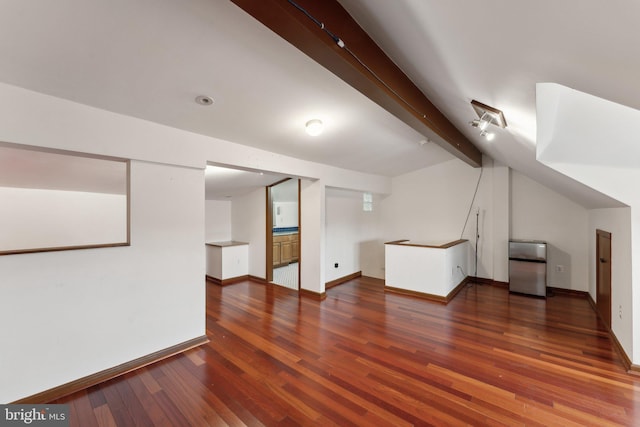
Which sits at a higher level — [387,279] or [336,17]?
[336,17]

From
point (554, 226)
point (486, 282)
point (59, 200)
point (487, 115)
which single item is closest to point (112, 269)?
point (59, 200)

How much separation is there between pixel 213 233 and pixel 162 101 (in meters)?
3.99

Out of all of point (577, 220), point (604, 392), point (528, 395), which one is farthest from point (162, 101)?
point (577, 220)

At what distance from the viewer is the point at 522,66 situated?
1.28 m

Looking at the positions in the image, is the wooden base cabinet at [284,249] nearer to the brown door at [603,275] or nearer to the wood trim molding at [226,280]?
the wood trim molding at [226,280]

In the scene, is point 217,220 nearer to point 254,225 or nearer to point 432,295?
point 254,225

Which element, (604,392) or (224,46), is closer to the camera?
(224,46)

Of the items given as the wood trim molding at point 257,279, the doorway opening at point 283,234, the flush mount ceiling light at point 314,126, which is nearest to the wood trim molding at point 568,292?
the doorway opening at point 283,234

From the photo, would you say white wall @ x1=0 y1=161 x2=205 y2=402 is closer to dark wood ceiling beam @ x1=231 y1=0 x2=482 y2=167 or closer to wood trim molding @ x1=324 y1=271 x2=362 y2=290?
dark wood ceiling beam @ x1=231 y1=0 x2=482 y2=167

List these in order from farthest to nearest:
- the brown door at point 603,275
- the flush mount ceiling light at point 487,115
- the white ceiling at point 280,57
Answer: the brown door at point 603,275 → the flush mount ceiling light at point 487,115 → the white ceiling at point 280,57

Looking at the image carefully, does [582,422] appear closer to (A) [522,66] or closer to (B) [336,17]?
(A) [522,66]

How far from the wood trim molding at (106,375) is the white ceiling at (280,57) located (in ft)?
7.29

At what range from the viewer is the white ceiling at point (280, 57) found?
0.97 meters

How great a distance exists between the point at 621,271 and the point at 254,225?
5329 millimetres
